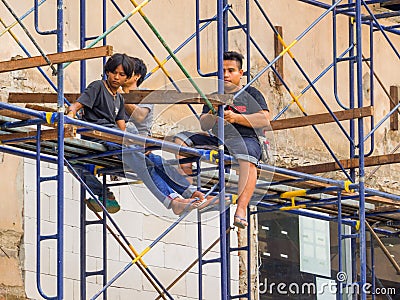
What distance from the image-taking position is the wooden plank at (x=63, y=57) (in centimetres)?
829

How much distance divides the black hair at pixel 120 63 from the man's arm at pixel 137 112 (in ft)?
1.32

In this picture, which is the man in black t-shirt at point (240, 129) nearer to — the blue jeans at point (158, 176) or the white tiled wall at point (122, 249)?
the blue jeans at point (158, 176)

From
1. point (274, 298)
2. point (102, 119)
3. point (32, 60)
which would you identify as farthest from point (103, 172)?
point (274, 298)

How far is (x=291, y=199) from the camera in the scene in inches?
463

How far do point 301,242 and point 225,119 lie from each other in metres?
4.96

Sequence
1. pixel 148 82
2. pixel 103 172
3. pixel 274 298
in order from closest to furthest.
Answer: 1. pixel 103 172
2. pixel 148 82
3. pixel 274 298

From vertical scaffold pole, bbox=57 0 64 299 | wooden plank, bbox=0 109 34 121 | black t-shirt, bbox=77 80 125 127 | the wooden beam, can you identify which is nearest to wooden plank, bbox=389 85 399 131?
the wooden beam

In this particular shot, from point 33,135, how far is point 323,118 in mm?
3000

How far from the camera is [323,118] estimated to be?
35.9 feet

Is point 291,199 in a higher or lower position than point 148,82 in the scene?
lower

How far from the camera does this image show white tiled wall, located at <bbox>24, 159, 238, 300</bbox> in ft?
36.3

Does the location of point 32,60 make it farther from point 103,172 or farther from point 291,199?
point 291,199

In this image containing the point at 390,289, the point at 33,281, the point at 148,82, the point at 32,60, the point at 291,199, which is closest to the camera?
the point at 32,60
